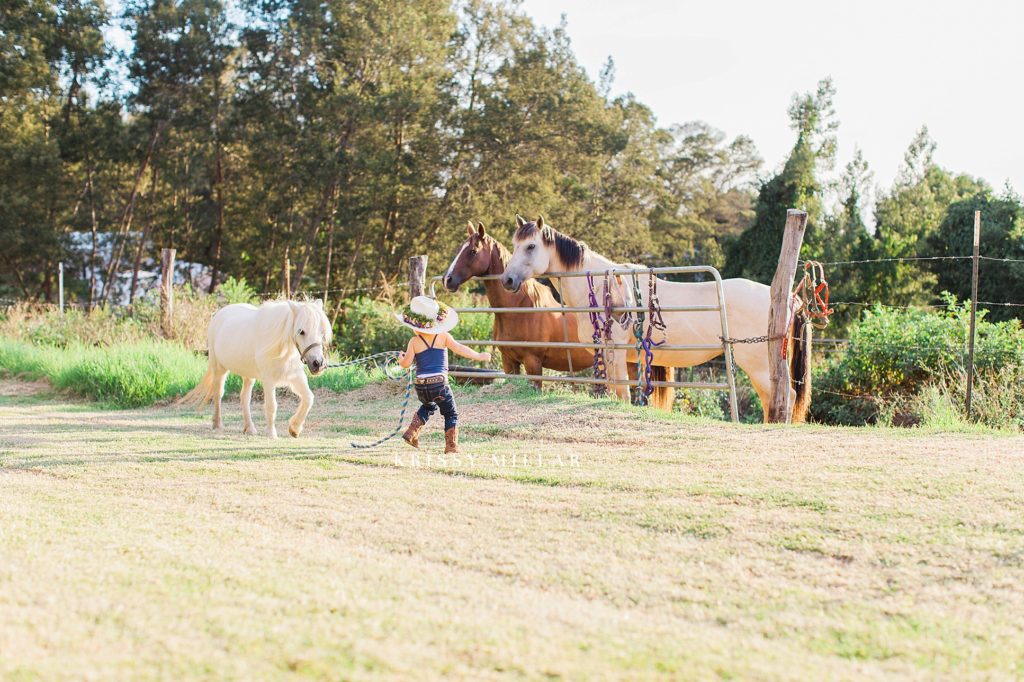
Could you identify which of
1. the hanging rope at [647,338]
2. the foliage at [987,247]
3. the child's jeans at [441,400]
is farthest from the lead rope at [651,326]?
the foliage at [987,247]

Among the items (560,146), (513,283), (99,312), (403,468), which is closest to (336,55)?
(560,146)

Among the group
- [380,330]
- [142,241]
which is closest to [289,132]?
[142,241]

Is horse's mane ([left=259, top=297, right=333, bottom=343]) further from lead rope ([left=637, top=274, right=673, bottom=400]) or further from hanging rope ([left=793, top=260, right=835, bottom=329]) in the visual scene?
hanging rope ([left=793, top=260, right=835, bottom=329])

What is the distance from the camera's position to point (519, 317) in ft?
31.2

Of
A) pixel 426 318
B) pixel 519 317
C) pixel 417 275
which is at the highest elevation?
pixel 417 275

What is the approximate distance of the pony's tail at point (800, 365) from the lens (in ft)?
27.6

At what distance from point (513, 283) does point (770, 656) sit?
21.8ft

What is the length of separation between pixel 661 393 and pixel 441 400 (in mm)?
3612

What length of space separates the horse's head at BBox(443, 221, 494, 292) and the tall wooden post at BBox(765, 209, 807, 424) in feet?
10.0

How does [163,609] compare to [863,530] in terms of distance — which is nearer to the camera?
[163,609]

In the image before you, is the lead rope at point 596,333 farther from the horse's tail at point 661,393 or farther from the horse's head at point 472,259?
the horse's head at point 472,259

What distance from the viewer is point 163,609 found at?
9.27ft

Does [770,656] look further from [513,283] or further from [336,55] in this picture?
[336,55]

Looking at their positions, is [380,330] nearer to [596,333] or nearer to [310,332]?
[596,333]
